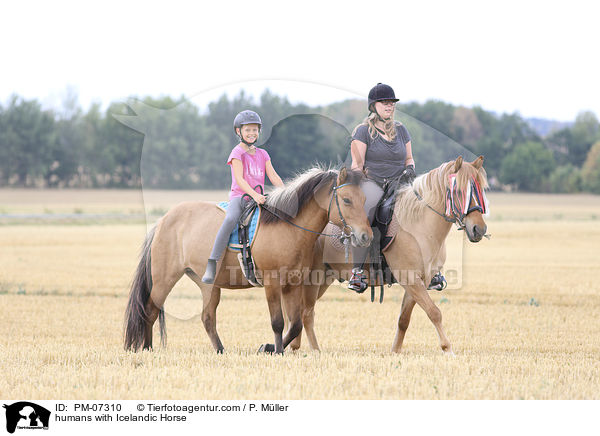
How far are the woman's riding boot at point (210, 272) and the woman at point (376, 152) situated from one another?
63.3 inches

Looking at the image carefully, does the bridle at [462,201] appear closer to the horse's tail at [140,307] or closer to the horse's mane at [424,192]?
the horse's mane at [424,192]

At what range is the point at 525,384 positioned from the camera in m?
6.79

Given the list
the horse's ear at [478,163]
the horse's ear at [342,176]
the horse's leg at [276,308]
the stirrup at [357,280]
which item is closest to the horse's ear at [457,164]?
the horse's ear at [478,163]

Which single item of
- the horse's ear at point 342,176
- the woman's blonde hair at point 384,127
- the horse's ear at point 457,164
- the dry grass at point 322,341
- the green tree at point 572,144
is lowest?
the dry grass at point 322,341

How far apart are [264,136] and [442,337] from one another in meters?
3.12

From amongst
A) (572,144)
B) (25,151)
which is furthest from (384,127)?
(572,144)

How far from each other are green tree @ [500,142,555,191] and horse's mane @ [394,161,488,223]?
5609cm

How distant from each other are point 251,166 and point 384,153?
1.60m

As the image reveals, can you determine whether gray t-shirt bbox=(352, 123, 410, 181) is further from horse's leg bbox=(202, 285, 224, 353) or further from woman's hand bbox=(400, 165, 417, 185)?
horse's leg bbox=(202, 285, 224, 353)

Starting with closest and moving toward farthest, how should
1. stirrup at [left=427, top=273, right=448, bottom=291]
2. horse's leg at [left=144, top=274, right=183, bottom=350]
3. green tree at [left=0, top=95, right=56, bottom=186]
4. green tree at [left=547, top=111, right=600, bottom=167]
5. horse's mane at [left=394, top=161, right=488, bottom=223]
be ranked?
horse's mane at [left=394, top=161, right=488, bottom=223] → stirrup at [left=427, top=273, right=448, bottom=291] → horse's leg at [left=144, top=274, right=183, bottom=350] → green tree at [left=0, top=95, right=56, bottom=186] → green tree at [left=547, top=111, right=600, bottom=167]

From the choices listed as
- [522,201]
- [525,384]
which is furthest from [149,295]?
[522,201]

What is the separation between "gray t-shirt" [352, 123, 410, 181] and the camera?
855 cm

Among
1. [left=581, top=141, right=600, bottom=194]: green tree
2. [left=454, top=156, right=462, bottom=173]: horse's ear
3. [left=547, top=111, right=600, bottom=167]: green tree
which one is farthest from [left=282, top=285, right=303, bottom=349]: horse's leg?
[left=547, top=111, right=600, bottom=167]: green tree

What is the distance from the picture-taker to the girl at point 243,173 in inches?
320
